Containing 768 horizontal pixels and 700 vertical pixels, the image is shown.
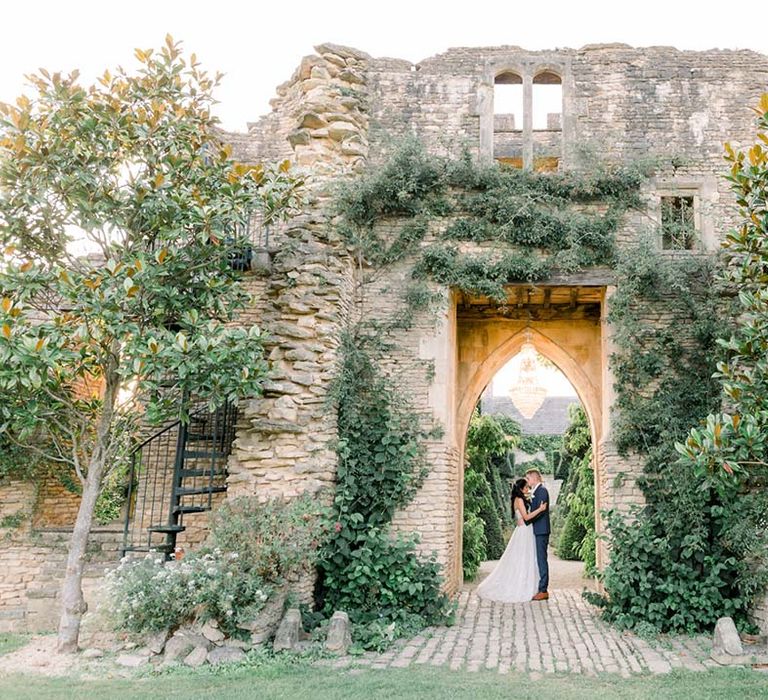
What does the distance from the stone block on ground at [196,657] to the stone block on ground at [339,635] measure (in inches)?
44.7

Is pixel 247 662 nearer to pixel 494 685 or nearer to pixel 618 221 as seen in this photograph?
pixel 494 685

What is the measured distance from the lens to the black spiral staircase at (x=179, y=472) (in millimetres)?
8156

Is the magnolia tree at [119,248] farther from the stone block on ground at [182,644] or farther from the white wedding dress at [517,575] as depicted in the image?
the white wedding dress at [517,575]

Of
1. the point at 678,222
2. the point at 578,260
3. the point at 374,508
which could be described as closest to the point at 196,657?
the point at 374,508

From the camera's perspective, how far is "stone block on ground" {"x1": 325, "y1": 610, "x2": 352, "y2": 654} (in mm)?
6621

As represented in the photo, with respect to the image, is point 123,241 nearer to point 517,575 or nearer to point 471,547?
point 517,575

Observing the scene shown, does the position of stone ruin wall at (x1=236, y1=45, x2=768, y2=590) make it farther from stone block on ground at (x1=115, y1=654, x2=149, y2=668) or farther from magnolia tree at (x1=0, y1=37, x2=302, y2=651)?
stone block on ground at (x1=115, y1=654, x2=149, y2=668)

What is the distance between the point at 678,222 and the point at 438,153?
3413 mm

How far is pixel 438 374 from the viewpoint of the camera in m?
9.07

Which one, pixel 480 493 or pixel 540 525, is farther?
pixel 480 493

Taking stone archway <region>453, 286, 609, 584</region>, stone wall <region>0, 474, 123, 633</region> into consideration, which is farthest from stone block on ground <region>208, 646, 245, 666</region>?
stone archway <region>453, 286, 609, 584</region>

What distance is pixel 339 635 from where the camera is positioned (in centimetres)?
671

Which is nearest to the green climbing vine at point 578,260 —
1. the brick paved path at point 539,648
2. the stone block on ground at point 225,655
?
the brick paved path at point 539,648

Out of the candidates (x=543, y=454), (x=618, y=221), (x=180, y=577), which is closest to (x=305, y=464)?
(x=180, y=577)
